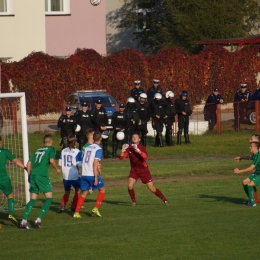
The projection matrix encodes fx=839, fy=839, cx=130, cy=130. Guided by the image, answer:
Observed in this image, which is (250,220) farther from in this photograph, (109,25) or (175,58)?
(109,25)

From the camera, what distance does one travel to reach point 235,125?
35.6 m

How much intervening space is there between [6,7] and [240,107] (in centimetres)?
1524

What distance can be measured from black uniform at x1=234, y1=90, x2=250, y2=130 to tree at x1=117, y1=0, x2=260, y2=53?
61.1ft

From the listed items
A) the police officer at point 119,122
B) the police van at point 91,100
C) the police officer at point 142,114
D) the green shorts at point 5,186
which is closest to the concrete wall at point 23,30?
the police van at point 91,100

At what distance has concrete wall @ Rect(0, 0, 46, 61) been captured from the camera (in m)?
43.9

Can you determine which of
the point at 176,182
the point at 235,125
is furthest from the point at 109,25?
the point at 176,182

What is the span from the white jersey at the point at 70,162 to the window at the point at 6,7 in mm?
27292

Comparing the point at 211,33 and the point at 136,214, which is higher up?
the point at 211,33

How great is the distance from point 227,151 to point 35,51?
1653cm

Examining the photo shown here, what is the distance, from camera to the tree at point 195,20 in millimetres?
53781

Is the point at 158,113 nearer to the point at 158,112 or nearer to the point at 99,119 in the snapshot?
the point at 158,112

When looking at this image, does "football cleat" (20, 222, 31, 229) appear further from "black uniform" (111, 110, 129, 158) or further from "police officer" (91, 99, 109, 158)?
"black uniform" (111, 110, 129, 158)

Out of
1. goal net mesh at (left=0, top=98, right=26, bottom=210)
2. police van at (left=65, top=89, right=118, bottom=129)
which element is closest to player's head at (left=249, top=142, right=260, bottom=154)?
goal net mesh at (left=0, top=98, right=26, bottom=210)

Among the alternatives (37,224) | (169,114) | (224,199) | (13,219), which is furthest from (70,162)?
(169,114)
